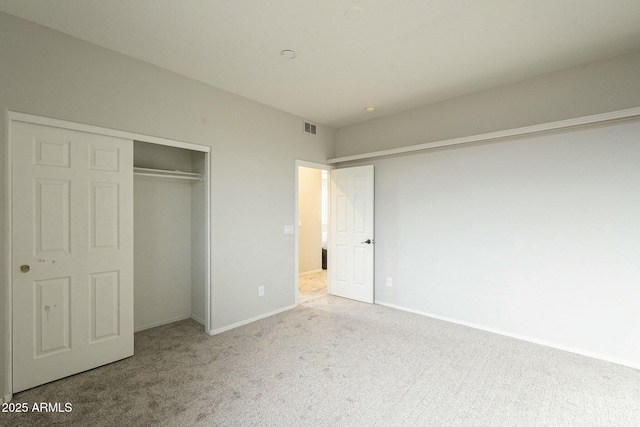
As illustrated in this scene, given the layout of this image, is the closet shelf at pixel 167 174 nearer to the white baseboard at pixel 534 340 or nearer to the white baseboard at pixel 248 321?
the white baseboard at pixel 248 321

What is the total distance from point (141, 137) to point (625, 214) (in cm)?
457

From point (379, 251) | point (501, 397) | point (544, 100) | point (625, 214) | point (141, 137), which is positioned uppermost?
point (544, 100)

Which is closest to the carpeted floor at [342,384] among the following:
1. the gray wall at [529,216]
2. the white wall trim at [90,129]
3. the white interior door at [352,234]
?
the gray wall at [529,216]

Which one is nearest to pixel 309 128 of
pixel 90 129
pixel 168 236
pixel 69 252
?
pixel 168 236

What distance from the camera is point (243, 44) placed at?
2.47m

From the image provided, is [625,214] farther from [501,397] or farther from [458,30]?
[458,30]

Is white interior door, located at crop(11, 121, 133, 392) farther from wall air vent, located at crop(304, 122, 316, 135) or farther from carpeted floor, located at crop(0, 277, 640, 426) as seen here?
wall air vent, located at crop(304, 122, 316, 135)

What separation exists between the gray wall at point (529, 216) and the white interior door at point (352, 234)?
0.34 meters

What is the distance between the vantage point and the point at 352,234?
4574mm

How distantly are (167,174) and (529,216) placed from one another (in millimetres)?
Answer: 4017

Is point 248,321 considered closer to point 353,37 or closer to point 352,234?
point 352,234

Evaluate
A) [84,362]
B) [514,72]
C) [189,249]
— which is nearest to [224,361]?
[84,362]

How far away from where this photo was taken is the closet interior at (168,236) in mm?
3344

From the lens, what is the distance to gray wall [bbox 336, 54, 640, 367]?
8.70 ft
